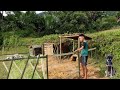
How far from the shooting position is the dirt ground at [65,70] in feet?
28.8

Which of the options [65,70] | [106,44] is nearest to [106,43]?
[106,44]

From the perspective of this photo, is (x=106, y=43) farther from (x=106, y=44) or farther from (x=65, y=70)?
(x=65, y=70)

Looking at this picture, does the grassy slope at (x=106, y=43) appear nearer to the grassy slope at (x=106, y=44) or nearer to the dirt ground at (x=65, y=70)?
the grassy slope at (x=106, y=44)

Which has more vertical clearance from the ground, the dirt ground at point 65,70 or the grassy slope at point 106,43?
the grassy slope at point 106,43

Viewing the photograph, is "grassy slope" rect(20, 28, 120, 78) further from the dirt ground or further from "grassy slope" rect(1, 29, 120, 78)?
the dirt ground

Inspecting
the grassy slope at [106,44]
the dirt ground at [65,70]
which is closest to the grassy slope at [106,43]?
the grassy slope at [106,44]

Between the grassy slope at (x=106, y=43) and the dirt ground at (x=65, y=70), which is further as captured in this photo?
the grassy slope at (x=106, y=43)

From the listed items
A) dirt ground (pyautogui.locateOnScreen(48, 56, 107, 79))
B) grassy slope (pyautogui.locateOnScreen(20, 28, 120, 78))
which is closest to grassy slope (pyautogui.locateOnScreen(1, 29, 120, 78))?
grassy slope (pyautogui.locateOnScreen(20, 28, 120, 78))

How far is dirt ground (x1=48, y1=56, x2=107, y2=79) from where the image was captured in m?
8.79
